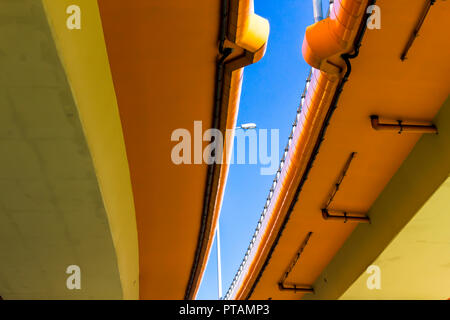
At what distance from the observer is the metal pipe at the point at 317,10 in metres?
5.95

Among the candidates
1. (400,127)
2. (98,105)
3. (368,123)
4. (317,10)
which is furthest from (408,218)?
(98,105)

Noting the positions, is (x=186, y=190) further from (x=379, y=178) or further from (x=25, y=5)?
(x=25, y=5)

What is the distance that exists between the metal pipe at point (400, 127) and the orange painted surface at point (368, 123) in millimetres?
118

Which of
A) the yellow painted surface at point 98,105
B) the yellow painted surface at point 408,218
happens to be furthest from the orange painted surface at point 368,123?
the yellow painted surface at point 98,105

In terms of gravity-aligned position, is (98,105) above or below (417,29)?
below

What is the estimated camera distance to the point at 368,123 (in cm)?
689

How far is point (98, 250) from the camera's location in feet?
22.0

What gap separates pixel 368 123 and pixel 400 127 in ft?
1.45

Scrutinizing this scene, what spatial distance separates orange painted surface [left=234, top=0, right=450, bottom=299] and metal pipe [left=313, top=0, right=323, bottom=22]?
0.67 meters
